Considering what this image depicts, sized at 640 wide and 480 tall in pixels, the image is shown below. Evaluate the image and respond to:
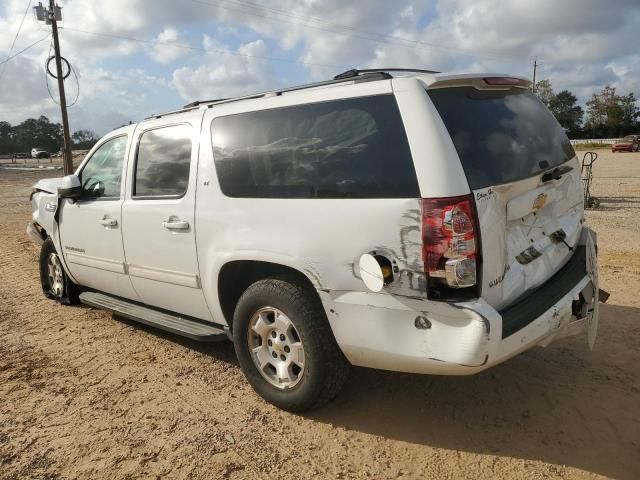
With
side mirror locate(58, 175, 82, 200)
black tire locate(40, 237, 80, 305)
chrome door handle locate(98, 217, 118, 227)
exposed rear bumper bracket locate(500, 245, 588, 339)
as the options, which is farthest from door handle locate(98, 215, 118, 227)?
exposed rear bumper bracket locate(500, 245, 588, 339)

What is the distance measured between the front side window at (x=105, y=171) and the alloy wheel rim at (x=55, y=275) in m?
1.16

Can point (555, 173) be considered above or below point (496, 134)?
below

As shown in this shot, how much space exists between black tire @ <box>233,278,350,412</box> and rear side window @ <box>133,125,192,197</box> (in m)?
1.06

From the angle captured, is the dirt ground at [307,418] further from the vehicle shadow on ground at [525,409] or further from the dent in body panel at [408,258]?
the dent in body panel at [408,258]

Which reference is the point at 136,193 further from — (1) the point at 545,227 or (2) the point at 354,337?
(1) the point at 545,227

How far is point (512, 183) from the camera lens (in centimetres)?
281

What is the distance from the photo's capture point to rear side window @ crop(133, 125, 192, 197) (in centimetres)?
383

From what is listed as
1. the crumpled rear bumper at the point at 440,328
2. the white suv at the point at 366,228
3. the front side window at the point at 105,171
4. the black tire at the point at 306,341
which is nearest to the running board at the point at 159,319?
the white suv at the point at 366,228

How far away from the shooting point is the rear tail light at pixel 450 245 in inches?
100

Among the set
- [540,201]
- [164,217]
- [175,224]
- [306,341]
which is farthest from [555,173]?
[164,217]

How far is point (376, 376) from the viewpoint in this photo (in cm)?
385

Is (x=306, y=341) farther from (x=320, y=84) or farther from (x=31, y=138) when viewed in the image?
(x=31, y=138)

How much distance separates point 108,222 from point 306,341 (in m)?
2.31

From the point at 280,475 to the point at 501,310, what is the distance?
4.71 ft
